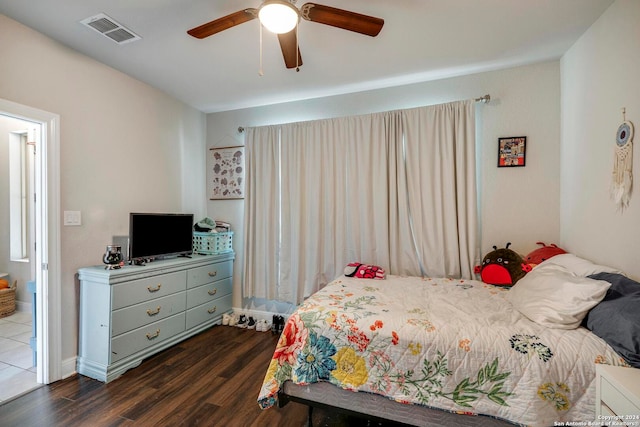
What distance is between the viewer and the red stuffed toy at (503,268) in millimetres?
2359

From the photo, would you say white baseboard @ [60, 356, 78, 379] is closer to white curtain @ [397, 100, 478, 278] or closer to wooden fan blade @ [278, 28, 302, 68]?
wooden fan blade @ [278, 28, 302, 68]

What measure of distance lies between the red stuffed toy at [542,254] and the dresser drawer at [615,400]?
132 cm

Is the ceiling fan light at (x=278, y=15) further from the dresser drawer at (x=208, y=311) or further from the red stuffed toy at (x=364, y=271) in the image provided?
the dresser drawer at (x=208, y=311)

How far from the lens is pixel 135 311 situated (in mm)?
2439

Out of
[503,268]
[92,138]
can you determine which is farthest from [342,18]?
[92,138]

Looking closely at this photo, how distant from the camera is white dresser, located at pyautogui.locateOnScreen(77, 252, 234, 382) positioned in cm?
226

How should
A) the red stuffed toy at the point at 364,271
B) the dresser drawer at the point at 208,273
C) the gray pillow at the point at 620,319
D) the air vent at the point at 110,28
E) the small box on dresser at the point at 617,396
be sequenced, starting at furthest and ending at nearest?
1. the dresser drawer at the point at 208,273
2. the red stuffed toy at the point at 364,271
3. the air vent at the point at 110,28
4. the gray pillow at the point at 620,319
5. the small box on dresser at the point at 617,396

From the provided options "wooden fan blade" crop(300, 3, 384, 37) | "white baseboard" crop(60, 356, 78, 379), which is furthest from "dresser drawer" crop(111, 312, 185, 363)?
"wooden fan blade" crop(300, 3, 384, 37)

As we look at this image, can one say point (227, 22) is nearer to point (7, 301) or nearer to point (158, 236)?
point (158, 236)

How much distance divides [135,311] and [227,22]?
2.35m

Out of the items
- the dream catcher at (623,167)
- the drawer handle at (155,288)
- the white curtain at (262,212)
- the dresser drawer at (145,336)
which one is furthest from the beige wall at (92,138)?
the dream catcher at (623,167)

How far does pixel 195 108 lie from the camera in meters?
3.68

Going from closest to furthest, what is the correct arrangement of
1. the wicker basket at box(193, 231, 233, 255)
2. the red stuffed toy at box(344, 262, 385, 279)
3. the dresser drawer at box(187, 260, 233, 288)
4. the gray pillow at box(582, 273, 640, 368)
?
the gray pillow at box(582, 273, 640, 368)
the red stuffed toy at box(344, 262, 385, 279)
the dresser drawer at box(187, 260, 233, 288)
the wicker basket at box(193, 231, 233, 255)

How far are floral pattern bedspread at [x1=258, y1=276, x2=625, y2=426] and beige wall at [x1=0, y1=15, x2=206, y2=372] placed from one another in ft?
6.65
